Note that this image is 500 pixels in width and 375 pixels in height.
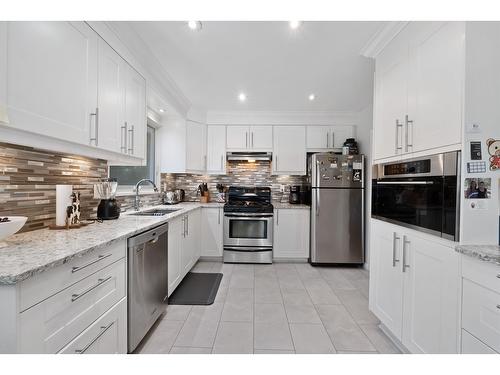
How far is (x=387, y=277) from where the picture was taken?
6.05 ft

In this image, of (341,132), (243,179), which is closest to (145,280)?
(243,179)

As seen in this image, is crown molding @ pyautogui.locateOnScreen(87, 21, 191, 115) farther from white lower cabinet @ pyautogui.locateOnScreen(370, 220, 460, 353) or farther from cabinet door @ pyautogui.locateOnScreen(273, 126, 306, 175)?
white lower cabinet @ pyautogui.locateOnScreen(370, 220, 460, 353)

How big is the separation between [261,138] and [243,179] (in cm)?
79

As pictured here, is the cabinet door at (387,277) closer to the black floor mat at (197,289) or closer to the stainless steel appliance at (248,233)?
the black floor mat at (197,289)

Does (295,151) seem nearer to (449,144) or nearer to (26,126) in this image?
(449,144)

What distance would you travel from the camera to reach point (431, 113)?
4.63 ft

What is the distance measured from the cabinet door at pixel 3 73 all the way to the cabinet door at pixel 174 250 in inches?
60.8

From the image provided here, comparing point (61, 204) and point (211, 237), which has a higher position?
point (61, 204)

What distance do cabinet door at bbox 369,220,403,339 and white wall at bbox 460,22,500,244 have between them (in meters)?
0.51

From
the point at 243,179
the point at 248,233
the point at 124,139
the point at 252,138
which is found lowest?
the point at 248,233

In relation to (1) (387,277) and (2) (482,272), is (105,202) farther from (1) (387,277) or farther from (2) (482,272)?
(2) (482,272)

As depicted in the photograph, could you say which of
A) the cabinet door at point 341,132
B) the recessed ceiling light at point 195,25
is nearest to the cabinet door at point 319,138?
the cabinet door at point 341,132

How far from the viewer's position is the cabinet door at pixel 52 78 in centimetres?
106

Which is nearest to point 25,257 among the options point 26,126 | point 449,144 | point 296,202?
point 26,126
